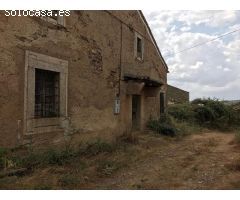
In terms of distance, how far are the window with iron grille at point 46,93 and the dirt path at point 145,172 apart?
4.81 feet

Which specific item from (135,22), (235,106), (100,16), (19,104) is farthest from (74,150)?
(235,106)

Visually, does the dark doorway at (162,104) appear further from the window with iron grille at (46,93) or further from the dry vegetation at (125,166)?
the window with iron grille at (46,93)

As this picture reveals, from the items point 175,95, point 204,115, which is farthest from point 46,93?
point 175,95

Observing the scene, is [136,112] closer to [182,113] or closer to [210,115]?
[182,113]

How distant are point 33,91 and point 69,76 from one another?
136cm

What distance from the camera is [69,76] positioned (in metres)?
8.16

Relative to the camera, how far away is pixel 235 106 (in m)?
20.0

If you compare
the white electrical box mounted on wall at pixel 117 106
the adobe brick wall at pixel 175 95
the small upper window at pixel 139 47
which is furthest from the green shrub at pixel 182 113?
the white electrical box mounted on wall at pixel 117 106

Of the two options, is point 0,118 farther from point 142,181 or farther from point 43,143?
point 142,181

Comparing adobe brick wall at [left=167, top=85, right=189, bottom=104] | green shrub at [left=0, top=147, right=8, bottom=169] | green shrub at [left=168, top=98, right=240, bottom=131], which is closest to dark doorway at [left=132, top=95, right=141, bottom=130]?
green shrub at [left=168, top=98, right=240, bottom=131]

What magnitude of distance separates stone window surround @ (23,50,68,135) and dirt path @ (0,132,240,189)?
111cm

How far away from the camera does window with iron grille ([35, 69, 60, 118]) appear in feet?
24.5

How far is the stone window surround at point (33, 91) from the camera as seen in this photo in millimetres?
6848

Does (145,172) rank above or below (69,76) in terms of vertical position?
below
